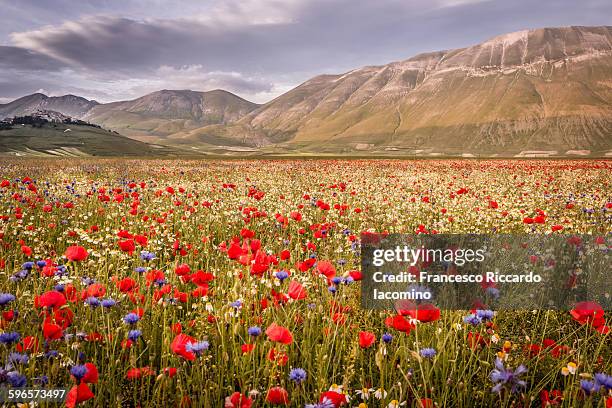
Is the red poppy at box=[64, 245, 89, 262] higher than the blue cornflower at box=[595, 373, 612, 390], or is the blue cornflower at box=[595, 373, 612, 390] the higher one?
the red poppy at box=[64, 245, 89, 262]

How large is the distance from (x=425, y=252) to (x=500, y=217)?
181 inches

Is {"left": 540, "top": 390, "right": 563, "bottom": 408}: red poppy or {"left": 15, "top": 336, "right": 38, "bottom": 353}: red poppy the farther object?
{"left": 15, "top": 336, "right": 38, "bottom": 353}: red poppy

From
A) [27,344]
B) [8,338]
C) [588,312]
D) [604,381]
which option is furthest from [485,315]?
[27,344]

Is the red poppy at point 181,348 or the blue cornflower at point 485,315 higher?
the blue cornflower at point 485,315

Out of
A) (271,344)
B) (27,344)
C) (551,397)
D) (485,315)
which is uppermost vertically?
(485,315)

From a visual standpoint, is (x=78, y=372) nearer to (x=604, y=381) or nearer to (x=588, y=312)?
(x=604, y=381)

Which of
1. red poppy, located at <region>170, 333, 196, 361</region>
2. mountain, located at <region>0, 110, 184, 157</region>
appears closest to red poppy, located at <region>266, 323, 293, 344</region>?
red poppy, located at <region>170, 333, 196, 361</region>

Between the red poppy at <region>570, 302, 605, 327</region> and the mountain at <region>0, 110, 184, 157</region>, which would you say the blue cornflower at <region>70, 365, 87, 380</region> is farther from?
the mountain at <region>0, 110, 184, 157</region>

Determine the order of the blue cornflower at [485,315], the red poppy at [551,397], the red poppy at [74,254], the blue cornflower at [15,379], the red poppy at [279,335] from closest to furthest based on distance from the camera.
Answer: the blue cornflower at [15,379] → the red poppy at [279,335] → the red poppy at [551,397] → the blue cornflower at [485,315] → the red poppy at [74,254]

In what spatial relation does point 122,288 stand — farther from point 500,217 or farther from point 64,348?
point 500,217

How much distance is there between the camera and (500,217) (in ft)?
29.1

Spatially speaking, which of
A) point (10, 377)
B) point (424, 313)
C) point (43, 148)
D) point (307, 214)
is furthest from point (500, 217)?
point (43, 148)

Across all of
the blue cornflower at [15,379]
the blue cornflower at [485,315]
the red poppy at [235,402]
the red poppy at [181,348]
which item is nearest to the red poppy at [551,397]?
the blue cornflower at [485,315]

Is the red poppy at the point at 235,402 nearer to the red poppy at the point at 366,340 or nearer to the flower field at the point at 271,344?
the flower field at the point at 271,344
